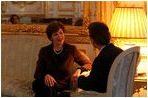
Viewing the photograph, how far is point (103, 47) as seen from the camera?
2812mm

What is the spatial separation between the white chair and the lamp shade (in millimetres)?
907

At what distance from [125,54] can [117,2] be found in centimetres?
180

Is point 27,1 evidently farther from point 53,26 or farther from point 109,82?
point 109,82

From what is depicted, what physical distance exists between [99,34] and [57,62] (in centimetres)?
81

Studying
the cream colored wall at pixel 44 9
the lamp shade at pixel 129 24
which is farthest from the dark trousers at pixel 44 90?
the cream colored wall at pixel 44 9

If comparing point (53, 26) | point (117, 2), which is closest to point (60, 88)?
point (53, 26)

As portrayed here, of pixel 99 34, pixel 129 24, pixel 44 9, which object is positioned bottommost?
pixel 99 34

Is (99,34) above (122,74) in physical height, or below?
above

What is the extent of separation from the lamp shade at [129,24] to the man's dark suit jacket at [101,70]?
86 centimetres

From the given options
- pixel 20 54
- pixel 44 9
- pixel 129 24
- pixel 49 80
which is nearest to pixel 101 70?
pixel 49 80

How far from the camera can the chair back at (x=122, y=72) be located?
2516mm

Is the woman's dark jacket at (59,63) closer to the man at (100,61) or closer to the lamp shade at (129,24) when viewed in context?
the lamp shade at (129,24)

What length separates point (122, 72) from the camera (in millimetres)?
2594

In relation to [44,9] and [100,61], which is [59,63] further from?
[44,9]
